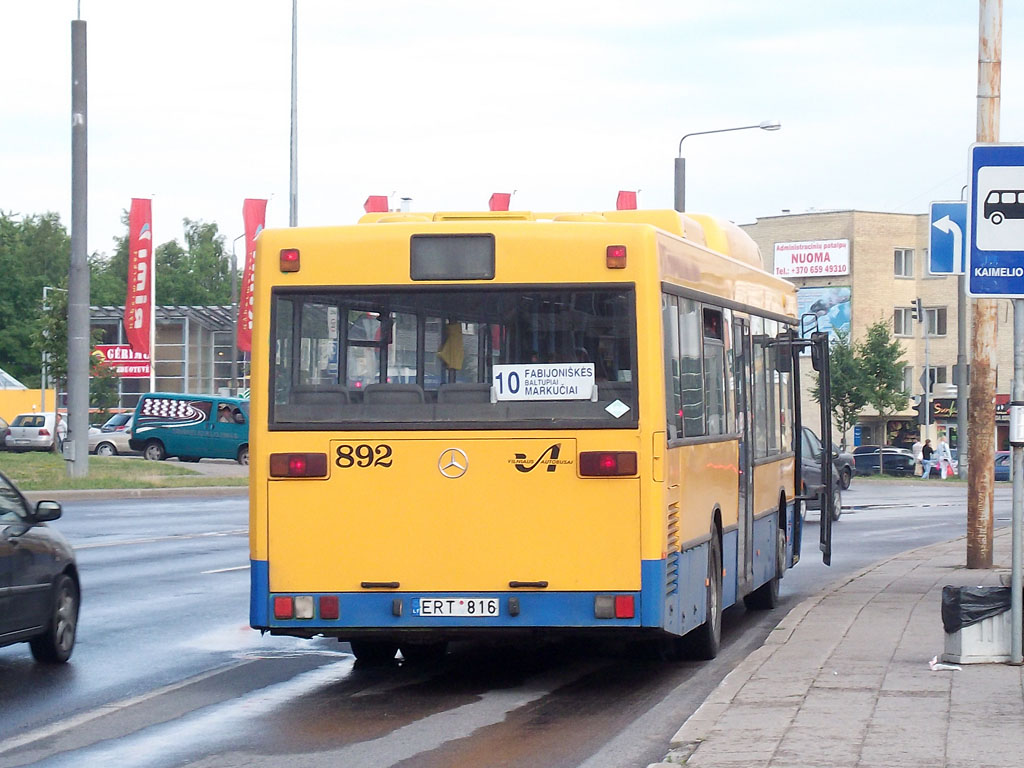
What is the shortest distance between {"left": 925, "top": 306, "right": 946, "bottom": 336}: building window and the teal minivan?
45594 millimetres

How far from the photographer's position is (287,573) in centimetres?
975

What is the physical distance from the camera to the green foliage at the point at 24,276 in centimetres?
10325

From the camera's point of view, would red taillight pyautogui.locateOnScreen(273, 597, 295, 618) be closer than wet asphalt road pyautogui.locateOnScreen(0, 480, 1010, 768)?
No

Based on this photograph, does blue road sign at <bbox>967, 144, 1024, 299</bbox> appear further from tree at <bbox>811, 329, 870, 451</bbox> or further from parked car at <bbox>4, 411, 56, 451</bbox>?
tree at <bbox>811, 329, 870, 451</bbox>

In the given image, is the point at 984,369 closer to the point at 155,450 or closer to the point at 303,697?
the point at 303,697

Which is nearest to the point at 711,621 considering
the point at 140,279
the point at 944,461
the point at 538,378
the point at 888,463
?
the point at 538,378

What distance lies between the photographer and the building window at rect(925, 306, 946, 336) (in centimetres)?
8476

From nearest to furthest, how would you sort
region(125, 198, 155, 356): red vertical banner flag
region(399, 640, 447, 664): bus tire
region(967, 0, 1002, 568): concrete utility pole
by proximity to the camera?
region(399, 640, 447, 664): bus tire < region(967, 0, 1002, 568): concrete utility pole < region(125, 198, 155, 356): red vertical banner flag

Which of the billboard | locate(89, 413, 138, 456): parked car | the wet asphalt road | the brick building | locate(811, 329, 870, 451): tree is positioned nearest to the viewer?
the wet asphalt road

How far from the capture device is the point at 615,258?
32.1ft

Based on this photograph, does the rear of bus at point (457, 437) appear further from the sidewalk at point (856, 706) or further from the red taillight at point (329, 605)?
the sidewalk at point (856, 706)

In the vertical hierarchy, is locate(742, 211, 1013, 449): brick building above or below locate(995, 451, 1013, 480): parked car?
above

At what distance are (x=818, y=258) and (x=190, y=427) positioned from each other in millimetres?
43619

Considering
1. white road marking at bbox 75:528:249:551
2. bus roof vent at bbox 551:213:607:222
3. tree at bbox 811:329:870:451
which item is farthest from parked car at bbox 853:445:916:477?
bus roof vent at bbox 551:213:607:222
